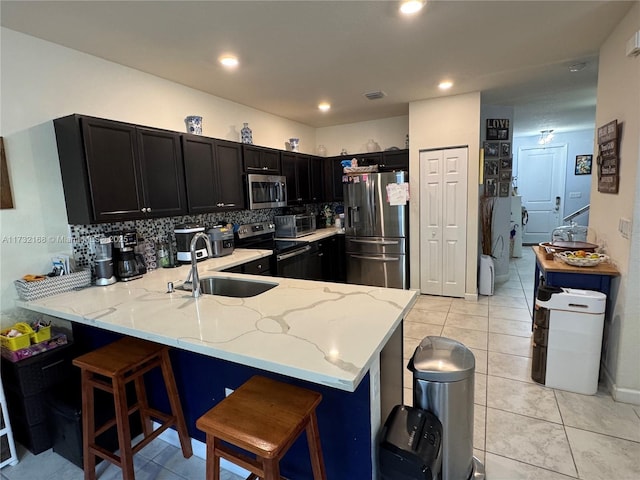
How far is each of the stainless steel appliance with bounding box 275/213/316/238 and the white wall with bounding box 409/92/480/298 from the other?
1.45 meters

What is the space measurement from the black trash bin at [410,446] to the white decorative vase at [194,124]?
9.55ft

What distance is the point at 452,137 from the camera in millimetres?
4031

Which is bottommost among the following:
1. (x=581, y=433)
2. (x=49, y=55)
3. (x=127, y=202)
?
(x=581, y=433)

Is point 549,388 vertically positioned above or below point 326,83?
below

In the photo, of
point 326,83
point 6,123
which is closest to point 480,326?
point 326,83

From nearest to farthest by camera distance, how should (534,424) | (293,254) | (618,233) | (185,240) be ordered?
1. (534,424)
2. (618,233)
3. (185,240)
4. (293,254)

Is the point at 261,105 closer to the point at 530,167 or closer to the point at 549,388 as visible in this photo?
the point at 549,388

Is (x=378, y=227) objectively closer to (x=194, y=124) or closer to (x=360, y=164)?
(x=360, y=164)

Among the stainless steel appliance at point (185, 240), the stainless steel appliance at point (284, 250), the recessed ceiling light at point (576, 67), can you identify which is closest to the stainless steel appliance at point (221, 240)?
the stainless steel appliance at point (185, 240)

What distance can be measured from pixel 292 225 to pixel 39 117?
8.54 feet

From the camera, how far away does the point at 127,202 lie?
2.42 metres

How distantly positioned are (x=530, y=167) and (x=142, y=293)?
880 centimetres

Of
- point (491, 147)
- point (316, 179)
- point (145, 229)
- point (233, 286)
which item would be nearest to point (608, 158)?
point (491, 147)

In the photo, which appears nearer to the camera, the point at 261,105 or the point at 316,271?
the point at 261,105
